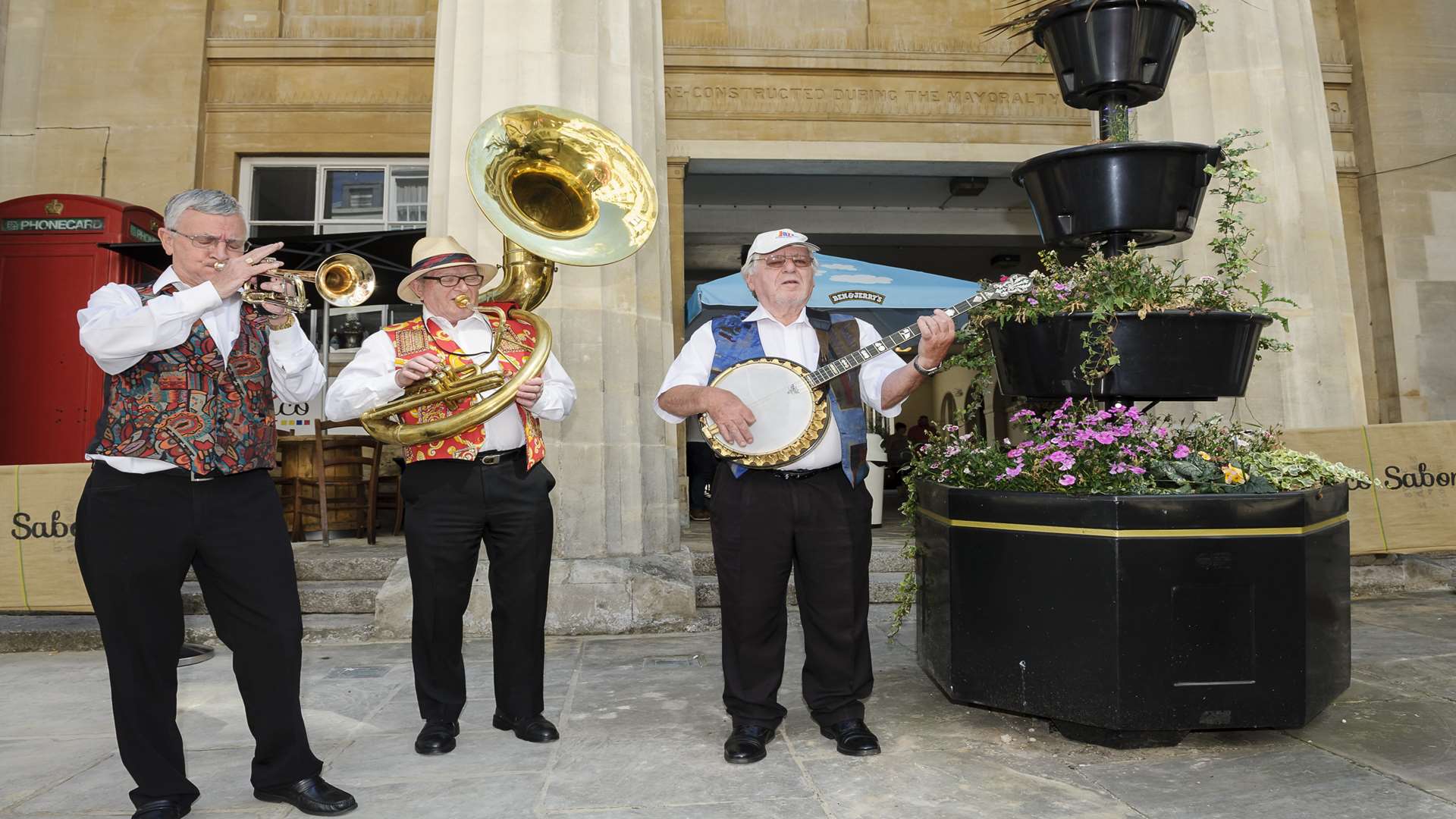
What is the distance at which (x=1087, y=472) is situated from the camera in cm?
376

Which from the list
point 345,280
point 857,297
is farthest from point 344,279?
point 857,297

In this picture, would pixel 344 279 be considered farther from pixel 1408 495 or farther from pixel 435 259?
pixel 1408 495

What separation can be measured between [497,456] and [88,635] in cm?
401

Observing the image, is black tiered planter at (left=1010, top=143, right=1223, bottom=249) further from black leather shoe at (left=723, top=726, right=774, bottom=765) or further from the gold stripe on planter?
black leather shoe at (left=723, top=726, right=774, bottom=765)

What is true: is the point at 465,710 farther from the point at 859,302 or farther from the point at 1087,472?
the point at 859,302

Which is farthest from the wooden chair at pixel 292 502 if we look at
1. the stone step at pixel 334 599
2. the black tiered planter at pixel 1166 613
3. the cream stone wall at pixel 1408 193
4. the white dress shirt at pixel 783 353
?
the cream stone wall at pixel 1408 193

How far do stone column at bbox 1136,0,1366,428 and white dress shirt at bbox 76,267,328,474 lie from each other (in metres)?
5.81

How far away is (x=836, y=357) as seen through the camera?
12.8 ft

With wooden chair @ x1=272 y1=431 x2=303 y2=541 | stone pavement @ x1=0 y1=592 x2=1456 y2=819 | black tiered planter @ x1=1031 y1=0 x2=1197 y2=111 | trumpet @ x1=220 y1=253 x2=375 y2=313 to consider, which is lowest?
stone pavement @ x1=0 y1=592 x2=1456 y2=819

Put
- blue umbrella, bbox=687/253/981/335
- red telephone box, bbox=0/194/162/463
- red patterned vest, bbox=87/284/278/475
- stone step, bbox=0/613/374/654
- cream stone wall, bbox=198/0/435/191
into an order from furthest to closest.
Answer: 1. cream stone wall, bbox=198/0/435/191
2. red telephone box, bbox=0/194/162/463
3. blue umbrella, bbox=687/253/981/335
4. stone step, bbox=0/613/374/654
5. red patterned vest, bbox=87/284/278/475

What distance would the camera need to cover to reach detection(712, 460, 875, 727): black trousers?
377cm

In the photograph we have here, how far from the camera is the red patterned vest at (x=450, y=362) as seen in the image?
3812 millimetres

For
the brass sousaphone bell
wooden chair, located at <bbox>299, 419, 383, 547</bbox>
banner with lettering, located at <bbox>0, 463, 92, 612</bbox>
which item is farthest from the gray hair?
wooden chair, located at <bbox>299, 419, 383, 547</bbox>

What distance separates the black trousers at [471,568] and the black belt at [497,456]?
14 mm
